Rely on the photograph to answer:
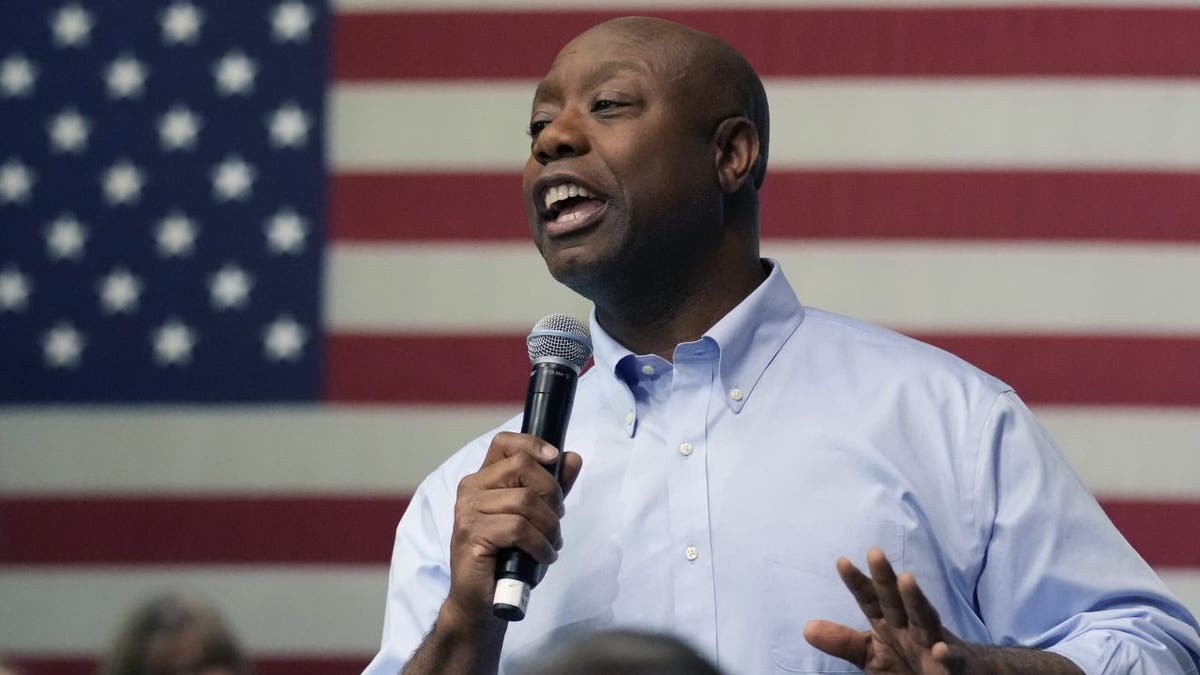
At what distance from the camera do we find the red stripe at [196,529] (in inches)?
141

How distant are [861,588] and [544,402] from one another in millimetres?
422

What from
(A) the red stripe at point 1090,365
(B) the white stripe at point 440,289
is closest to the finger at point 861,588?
(A) the red stripe at point 1090,365

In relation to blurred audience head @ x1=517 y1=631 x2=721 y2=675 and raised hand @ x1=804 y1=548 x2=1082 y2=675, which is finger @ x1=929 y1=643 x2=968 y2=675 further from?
blurred audience head @ x1=517 y1=631 x2=721 y2=675

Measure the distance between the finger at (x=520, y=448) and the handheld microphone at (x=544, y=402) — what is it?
15 mm

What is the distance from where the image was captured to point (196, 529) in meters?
3.61

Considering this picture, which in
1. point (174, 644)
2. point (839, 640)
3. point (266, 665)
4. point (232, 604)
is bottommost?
point (266, 665)

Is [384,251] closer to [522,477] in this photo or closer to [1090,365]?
[1090,365]

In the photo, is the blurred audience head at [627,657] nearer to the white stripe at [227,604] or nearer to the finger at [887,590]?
the finger at [887,590]

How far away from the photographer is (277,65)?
3.72m

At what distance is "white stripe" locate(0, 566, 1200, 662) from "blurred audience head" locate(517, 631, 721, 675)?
2.66 m

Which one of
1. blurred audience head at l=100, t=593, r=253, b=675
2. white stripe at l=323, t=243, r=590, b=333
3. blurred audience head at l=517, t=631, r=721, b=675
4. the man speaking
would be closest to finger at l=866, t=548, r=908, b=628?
the man speaking

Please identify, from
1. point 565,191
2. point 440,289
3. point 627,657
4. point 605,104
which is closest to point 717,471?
point 565,191

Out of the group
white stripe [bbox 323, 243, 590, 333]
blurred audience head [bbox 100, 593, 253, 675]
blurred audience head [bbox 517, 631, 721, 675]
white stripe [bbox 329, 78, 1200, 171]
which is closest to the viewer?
blurred audience head [bbox 517, 631, 721, 675]

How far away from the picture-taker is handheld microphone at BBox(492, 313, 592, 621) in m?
1.72
